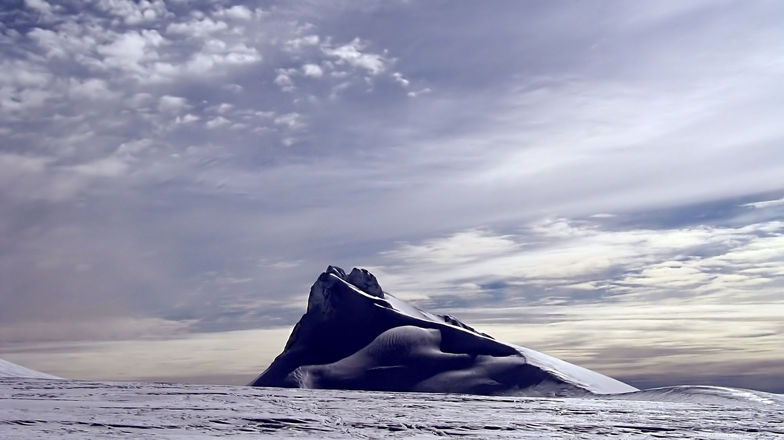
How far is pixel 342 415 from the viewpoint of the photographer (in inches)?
733

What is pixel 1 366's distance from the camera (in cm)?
3259

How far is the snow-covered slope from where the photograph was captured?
104 feet

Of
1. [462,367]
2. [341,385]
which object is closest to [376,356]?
[341,385]

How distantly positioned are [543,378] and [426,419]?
25907mm

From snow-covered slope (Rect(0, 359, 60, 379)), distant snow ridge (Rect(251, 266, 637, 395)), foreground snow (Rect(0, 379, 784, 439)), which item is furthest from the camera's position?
distant snow ridge (Rect(251, 266, 637, 395))

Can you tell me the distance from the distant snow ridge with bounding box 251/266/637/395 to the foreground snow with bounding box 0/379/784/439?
1678cm

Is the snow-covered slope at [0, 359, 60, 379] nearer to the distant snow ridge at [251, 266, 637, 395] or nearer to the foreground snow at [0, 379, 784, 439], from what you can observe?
the foreground snow at [0, 379, 784, 439]

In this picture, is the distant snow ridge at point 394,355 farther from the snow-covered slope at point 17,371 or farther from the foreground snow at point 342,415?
the snow-covered slope at point 17,371

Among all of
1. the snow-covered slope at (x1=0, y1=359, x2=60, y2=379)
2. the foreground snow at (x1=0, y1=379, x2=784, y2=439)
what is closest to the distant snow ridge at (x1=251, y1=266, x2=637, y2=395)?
the foreground snow at (x1=0, y1=379, x2=784, y2=439)

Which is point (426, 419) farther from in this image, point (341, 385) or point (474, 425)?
point (341, 385)

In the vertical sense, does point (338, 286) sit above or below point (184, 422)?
above

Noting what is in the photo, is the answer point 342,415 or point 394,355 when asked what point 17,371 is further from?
point 394,355

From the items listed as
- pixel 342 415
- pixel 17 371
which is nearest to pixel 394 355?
pixel 17 371

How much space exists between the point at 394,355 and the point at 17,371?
25620 millimetres
